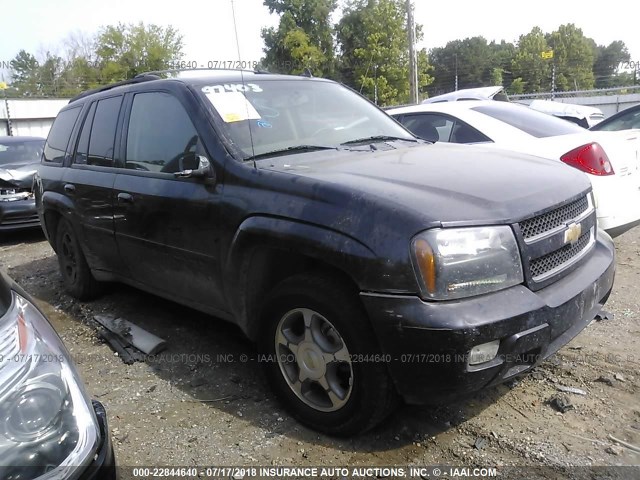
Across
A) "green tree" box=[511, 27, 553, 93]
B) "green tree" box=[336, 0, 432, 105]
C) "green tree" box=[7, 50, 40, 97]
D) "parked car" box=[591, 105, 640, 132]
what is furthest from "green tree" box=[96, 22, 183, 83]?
"parked car" box=[591, 105, 640, 132]

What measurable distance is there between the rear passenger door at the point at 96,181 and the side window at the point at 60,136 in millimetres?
312

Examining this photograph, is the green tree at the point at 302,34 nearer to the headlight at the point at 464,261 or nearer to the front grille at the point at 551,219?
the front grille at the point at 551,219

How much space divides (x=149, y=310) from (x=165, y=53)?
55.3 meters

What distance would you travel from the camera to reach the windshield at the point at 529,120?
17.2ft

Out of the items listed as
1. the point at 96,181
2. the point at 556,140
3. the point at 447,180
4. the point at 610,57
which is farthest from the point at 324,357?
the point at 610,57

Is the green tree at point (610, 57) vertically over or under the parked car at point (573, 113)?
over

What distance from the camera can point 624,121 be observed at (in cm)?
749

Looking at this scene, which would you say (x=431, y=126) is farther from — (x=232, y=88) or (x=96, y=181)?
(x=96, y=181)

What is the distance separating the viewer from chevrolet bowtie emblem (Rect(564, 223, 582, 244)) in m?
2.66

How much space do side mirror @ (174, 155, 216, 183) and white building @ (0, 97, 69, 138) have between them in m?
37.9

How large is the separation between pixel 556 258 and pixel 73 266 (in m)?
4.14

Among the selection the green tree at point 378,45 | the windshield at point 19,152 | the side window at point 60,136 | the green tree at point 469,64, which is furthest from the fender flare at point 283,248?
the green tree at point 469,64

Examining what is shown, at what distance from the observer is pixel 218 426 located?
2855 millimetres

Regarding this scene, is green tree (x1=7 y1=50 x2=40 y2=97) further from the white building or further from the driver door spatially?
the driver door
